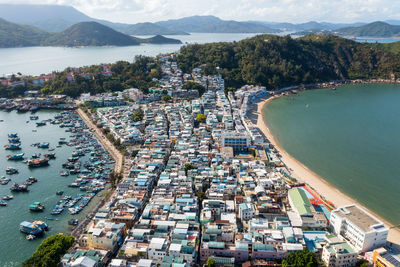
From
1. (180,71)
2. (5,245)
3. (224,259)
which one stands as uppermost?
(180,71)

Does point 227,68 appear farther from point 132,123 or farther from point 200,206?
point 200,206

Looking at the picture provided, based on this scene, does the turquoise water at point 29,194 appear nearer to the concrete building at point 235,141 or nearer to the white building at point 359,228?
the concrete building at point 235,141

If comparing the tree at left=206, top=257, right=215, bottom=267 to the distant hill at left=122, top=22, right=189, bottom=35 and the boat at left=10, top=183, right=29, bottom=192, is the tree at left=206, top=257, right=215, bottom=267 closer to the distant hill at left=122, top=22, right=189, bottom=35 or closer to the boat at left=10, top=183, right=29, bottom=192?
the boat at left=10, top=183, right=29, bottom=192

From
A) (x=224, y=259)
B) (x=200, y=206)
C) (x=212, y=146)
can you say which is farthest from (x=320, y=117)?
(x=224, y=259)

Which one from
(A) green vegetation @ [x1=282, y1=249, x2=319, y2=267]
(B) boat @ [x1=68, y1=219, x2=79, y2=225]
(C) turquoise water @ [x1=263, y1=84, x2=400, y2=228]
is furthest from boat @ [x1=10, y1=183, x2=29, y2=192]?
(C) turquoise water @ [x1=263, y1=84, x2=400, y2=228]

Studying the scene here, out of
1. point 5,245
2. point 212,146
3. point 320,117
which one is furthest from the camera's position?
point 320,117

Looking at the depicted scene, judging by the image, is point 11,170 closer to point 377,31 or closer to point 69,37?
point 69,37

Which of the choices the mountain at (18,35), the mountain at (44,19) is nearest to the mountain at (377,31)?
the mountain at (44,19)

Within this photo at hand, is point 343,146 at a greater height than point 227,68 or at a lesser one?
lesser
